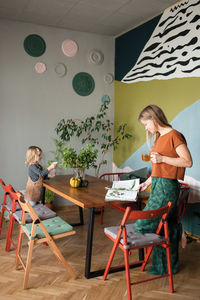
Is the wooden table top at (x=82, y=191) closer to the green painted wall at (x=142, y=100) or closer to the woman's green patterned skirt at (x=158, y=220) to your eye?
the woman's green patterned skirt at (x=158, y=220)

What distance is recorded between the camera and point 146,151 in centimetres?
486

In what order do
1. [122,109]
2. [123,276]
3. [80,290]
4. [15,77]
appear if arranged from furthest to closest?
1. [122,109]
2. [15,77]
3. [123,276]
4. [80,290]

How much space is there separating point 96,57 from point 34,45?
114 cm

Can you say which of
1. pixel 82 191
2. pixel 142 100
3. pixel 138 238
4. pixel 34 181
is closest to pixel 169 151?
pixel 138 238

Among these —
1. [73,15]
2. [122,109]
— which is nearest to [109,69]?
[122,109]

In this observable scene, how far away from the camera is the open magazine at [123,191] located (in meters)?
2.76

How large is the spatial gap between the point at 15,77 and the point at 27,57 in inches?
15.4

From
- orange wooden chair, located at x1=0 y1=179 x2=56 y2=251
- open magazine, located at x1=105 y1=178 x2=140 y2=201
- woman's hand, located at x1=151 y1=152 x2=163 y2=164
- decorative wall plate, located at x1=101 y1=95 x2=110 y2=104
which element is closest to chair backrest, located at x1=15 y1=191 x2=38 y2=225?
orange wooden chair, located at x1=0 y1=179 x2=56 y2=251

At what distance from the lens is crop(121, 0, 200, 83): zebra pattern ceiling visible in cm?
391

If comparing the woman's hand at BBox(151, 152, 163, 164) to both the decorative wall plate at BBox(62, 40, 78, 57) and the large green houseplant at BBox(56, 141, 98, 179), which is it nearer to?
the large green houseplant at BBox(56, 141, 98, 179)

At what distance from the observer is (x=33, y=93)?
200 inches

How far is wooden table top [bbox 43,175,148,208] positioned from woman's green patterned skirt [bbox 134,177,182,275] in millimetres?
285

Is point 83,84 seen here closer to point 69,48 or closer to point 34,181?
point 69,48

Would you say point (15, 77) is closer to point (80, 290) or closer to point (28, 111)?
point (28, 111)
